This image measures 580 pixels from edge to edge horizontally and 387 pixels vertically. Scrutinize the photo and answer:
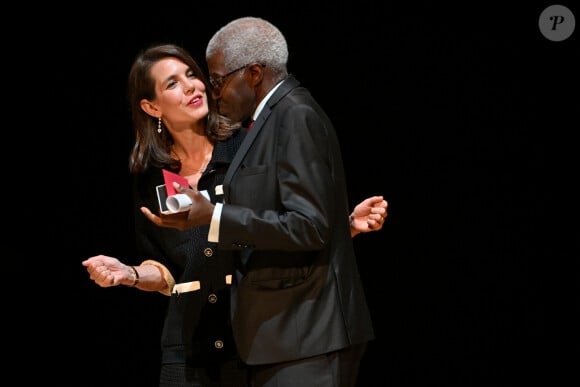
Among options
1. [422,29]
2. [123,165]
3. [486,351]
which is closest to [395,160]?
[422,29]

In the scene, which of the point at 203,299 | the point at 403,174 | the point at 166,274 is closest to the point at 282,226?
the point at 203,299

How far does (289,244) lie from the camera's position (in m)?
1.59

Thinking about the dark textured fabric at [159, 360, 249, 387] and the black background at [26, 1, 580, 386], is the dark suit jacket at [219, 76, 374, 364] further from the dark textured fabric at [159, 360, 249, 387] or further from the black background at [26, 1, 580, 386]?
the black background at [26, 1, 580, 386]

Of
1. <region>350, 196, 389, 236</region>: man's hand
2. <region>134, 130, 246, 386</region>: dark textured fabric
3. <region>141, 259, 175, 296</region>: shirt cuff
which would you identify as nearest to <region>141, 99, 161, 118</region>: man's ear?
<region>134, 130, 246, 386</region>: dark textured fabric

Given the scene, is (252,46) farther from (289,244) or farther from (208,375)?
(208,375)

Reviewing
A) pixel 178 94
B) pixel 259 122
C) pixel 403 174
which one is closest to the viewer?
pixel 259 122

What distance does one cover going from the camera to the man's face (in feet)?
5.65

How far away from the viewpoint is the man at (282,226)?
1.60m

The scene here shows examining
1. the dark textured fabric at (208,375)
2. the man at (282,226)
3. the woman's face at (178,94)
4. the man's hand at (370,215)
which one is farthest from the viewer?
the woman's face at (178,94)

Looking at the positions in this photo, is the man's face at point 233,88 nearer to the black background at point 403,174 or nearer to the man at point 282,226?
the man at point 282,226

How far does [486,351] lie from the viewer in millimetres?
3297

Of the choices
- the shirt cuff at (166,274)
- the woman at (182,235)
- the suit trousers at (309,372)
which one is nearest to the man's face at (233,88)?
the woman at (182,235)

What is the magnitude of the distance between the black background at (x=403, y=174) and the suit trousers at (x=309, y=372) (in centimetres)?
162

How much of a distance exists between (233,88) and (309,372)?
23.6 inches
